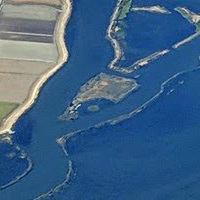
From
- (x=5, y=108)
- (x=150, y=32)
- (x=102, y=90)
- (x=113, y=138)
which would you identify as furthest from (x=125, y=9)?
(x=113, y=138)

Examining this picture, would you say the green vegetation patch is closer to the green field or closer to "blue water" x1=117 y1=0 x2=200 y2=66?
"blue water" x1=117 y1=0 x2=200 y2=66

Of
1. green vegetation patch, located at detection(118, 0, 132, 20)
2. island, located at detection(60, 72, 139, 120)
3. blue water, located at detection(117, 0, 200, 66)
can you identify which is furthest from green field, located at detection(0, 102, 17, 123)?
green vegetation patch, located at detection(118, 0, 132, 20)

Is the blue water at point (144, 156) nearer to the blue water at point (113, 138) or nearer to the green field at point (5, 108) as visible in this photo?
the blue water at point (113, 138)

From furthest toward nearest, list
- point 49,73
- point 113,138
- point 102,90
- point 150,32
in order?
point 150,32, point 49,73, point 102,90, point 113,138

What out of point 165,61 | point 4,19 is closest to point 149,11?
point 165,61

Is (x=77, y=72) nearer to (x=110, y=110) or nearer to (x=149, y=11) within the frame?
(x=110, y=110)

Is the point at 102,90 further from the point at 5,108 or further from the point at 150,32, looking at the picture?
the point at 150,32

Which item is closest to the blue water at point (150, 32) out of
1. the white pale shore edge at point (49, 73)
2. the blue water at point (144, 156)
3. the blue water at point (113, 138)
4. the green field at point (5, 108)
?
the blue water at point (113, 138)
